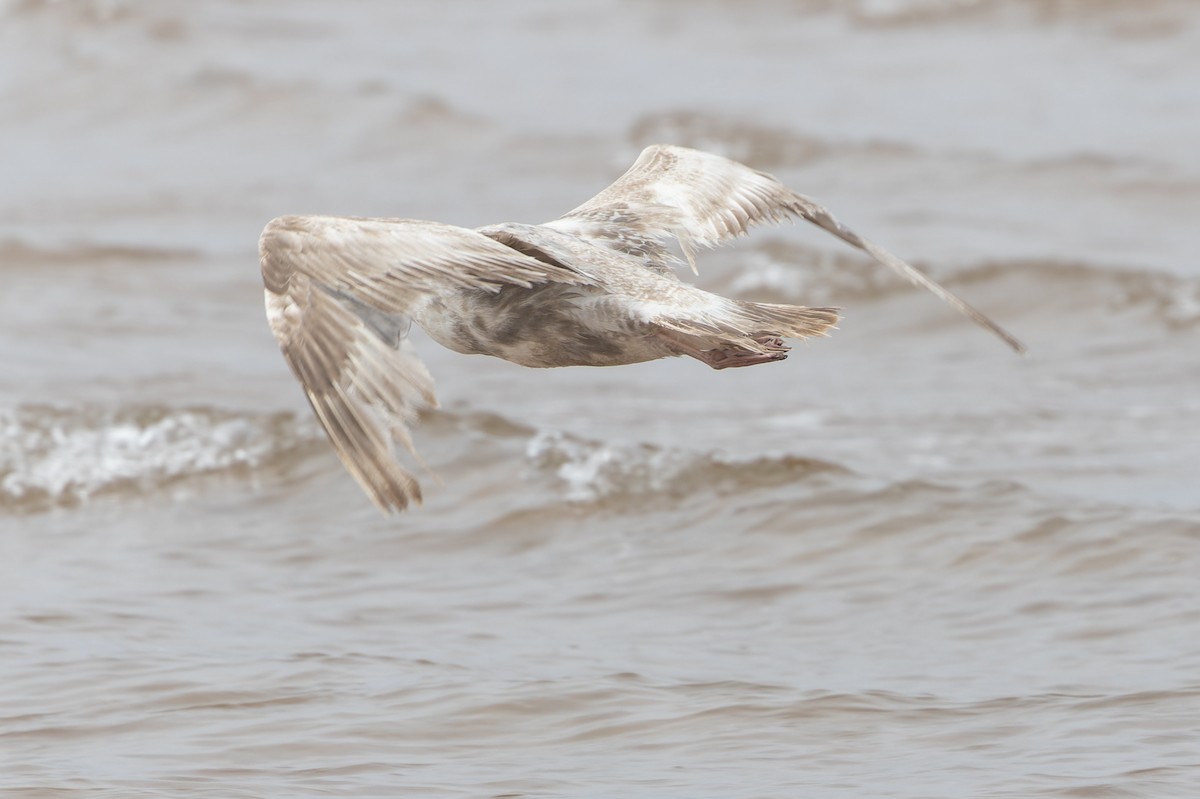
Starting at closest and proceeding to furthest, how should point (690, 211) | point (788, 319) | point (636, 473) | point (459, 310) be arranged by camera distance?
1. point (788, 319)
2. point (459, 310)
3. point (690, 211)
4. point (636, 473)

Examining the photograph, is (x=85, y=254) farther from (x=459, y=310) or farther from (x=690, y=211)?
(x=459, y=310)

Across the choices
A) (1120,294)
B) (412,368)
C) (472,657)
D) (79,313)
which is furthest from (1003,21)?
(412,368)

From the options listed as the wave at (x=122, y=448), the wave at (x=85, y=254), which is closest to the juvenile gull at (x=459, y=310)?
the wave at (x=122, y=448)

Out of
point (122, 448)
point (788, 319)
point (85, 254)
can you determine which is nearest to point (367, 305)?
point (788, 319)

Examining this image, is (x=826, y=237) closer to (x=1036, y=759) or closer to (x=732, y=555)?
(x=732, y=555)

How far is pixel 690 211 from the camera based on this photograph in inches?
262

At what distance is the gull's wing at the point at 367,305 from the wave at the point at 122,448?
4067mm

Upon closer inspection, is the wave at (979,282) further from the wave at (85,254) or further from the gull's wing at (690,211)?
the gull's wing at (690,211)

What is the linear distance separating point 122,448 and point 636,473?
95.3 inches

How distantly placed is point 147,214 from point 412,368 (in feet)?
33.9

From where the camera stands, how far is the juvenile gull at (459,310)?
15.5 ft

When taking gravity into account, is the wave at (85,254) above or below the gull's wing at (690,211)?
below

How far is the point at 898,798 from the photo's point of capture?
5.57m

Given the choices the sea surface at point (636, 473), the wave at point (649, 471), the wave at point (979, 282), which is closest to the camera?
the sea surface at point (636, 473)
